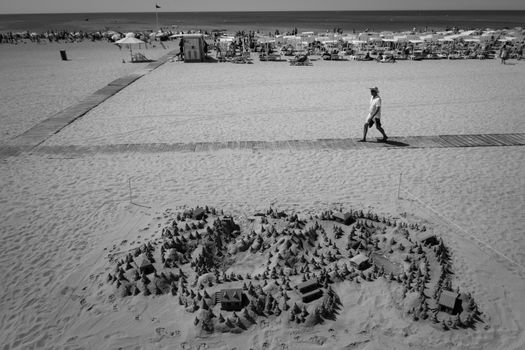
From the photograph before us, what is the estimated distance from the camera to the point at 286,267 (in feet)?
18.9

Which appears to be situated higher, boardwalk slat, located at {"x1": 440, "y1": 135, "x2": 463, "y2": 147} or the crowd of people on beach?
the crowd of people on beach

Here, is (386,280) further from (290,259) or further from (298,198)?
(298,198)

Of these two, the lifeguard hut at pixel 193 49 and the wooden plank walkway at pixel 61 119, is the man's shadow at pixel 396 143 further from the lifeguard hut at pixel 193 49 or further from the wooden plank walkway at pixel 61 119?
the lifeguard hut at pixel 193 49

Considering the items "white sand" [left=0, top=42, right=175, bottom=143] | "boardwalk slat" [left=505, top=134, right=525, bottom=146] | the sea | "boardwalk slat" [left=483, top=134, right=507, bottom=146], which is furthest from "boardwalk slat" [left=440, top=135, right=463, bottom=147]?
the sea

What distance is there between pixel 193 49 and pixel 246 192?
2069 cm

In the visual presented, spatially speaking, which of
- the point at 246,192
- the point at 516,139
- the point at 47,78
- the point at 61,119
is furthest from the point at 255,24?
the point at 246,192

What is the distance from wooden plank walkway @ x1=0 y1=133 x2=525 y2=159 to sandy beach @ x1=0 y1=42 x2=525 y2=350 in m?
0.30

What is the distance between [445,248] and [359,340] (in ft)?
7.99

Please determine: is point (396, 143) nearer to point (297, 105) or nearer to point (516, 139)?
point (516, 139)

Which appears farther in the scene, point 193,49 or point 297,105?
point 193,49

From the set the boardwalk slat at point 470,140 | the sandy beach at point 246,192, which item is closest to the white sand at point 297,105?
the sandy beach at point 246,192

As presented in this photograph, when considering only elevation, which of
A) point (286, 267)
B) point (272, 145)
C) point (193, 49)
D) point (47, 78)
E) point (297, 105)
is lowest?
point (286, 267)

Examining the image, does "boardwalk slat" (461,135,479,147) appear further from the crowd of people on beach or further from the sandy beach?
the crowd of people on beach

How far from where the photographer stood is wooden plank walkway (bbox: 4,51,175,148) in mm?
10883
